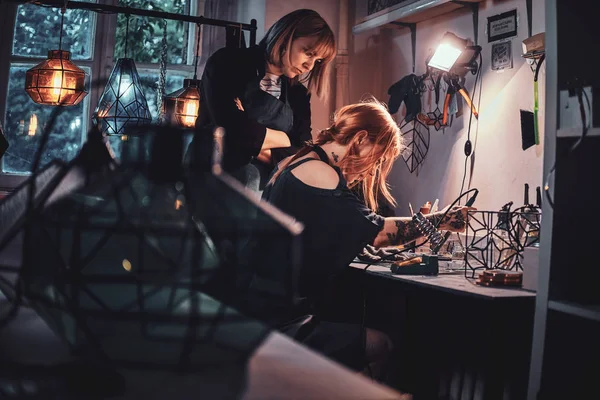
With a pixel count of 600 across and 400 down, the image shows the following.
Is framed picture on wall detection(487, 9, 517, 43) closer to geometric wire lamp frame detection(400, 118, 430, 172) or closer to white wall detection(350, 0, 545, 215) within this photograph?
white wall detection(350, 0, 545, 215)

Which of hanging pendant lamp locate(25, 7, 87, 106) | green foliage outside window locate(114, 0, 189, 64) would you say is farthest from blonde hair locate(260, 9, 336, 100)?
green foliage outside window locate(114, 0, 189, 64)

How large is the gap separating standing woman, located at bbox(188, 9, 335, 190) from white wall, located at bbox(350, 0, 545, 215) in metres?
0.92

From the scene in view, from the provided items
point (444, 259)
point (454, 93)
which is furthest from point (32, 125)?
point (444, 259)

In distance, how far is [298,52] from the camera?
2.83 m

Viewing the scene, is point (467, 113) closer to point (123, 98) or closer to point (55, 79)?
point (123, 98)

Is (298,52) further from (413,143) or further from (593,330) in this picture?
(593,330)

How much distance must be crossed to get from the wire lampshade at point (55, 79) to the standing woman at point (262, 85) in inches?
32.0

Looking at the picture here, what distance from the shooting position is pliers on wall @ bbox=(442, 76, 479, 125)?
11.4ft

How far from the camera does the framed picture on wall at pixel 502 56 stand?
323 centimetres

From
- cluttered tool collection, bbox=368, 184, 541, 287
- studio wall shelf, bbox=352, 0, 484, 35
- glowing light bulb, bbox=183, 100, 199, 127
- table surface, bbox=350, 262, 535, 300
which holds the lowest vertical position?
table surface, bbox=350, 262, 535, 300

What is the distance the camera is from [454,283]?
2004mm

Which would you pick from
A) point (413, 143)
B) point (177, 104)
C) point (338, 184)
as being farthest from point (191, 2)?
point (338, 184)

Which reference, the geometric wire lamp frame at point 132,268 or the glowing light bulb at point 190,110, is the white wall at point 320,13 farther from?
the geometric wire lamp frame at point 132,268

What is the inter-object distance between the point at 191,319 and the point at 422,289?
1687 millimetres
